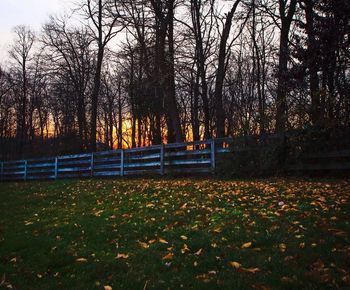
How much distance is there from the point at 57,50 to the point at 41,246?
2740cm

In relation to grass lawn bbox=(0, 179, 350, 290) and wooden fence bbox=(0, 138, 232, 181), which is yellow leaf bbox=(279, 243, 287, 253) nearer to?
grass lawn bbox=(0, 179, 350, 290)

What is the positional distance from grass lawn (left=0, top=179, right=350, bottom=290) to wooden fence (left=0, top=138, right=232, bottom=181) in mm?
6483

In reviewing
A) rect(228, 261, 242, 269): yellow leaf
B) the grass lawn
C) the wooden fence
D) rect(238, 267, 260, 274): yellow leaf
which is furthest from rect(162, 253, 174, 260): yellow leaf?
the wooden fence

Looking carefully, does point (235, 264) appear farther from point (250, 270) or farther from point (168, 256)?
point (168, 256)

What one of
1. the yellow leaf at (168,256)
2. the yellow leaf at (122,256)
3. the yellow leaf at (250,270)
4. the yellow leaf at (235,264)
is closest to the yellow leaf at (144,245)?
the yellow leaf at (122,256)

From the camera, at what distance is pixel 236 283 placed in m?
4.19

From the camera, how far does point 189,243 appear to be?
18.8 feet

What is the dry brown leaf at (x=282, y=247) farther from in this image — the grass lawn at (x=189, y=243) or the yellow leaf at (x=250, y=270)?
the yellow leaf at (x=250, y=270)

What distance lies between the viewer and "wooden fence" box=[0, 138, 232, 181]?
1641 centimetres

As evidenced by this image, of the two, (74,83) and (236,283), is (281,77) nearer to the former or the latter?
(236,283)

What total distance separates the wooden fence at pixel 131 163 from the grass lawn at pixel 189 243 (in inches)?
255

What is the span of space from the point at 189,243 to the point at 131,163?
14570 mm

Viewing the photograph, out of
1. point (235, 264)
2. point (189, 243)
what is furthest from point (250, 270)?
point (189, 243)

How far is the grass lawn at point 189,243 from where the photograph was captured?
14.6 feet
